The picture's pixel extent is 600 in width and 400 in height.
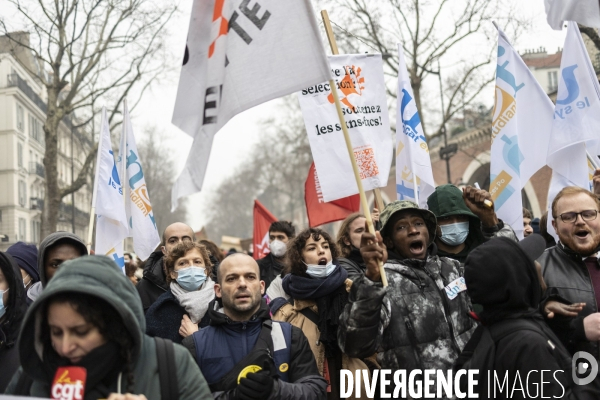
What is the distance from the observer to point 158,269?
5902mm

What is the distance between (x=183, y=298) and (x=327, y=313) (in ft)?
3.16

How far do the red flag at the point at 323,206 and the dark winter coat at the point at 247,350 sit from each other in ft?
11.6

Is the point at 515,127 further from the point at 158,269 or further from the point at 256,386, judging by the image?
the point at 256,386

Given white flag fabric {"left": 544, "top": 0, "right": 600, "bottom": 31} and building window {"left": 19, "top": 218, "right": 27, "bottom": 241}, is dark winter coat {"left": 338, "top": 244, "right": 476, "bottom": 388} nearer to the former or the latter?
white flag fabric {"left": 544, "top": 0, "right": 600, "bottom": 31}

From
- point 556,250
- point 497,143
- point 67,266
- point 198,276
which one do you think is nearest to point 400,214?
point 556,250

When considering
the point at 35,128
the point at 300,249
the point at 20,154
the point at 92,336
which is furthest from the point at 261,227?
the point at 35,128

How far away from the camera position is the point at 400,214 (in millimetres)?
3865

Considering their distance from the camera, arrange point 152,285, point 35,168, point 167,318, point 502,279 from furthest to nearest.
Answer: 1. point 35,168
2. point 152,285
3. point 167,318
4. point 502,279

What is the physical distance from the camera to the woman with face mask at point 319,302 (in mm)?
4438

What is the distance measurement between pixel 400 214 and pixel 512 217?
2302 mm

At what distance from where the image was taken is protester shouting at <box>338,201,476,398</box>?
128 inches

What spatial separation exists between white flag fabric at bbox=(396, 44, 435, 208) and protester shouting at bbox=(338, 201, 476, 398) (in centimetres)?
235

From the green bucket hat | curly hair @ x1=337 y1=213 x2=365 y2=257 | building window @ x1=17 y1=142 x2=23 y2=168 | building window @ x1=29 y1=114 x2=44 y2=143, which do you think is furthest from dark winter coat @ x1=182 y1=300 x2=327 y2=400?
building window @ x1=29 y1=114 x2=44 y2=143

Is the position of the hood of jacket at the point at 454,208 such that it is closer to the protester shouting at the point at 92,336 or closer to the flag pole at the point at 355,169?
the flag pole at the point at 355,169
